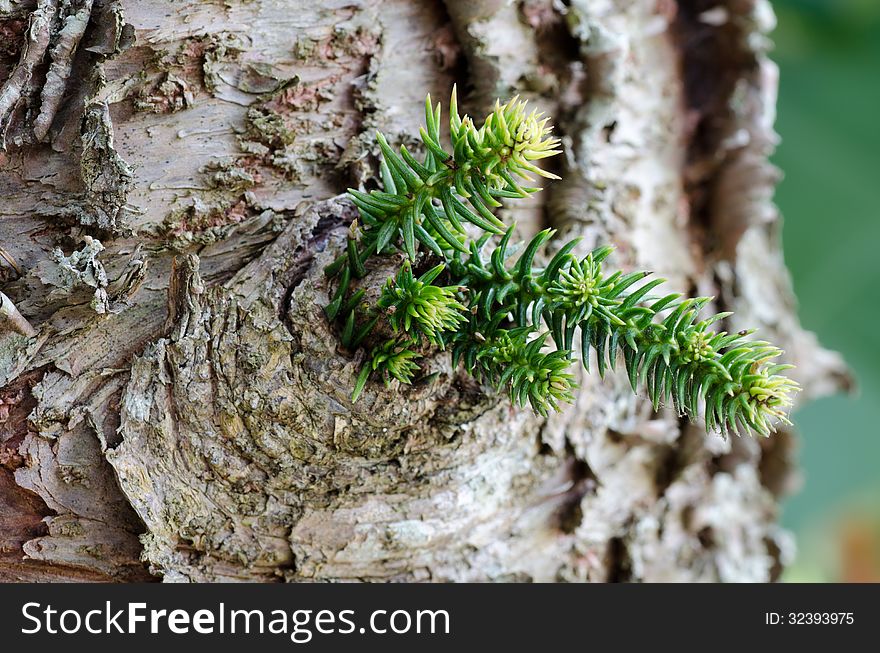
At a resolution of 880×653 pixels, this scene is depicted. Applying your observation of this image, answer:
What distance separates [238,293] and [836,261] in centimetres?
179

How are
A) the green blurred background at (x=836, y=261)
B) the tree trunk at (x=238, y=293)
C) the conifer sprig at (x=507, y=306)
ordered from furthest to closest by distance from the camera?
the green blurred background at (x=836, y=261) < the tree trunk at (x=238, y=293) < the conifer sprig at (x=507, y=306)

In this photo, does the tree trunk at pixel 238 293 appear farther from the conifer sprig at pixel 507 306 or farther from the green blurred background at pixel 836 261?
the green blurred background at pixel 836 261

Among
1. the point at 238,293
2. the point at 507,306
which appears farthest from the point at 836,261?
the point at 238,293

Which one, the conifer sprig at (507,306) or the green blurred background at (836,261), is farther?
the green blurred background at (836,261)

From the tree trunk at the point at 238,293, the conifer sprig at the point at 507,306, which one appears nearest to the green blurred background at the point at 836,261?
the tree trunk at the point at 238,293

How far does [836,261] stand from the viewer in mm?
1945

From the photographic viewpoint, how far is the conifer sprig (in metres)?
0.52

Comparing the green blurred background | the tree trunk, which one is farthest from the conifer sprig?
the green blurred background

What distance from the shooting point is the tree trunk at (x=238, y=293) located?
623mm

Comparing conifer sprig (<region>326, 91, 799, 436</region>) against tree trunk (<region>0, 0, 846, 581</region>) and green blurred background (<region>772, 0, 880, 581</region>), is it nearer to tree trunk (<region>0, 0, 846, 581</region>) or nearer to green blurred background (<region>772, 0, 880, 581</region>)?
tree trunk (<region>0, 0, 846, 581</region>)

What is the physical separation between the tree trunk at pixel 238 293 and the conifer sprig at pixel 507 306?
0.04m

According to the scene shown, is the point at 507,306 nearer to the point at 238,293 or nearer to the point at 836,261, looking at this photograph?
the point at 238,293

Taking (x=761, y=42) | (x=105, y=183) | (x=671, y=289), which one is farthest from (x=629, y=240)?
(x=105, y=183)

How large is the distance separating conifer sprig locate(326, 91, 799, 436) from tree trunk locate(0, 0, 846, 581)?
0.15 feet
